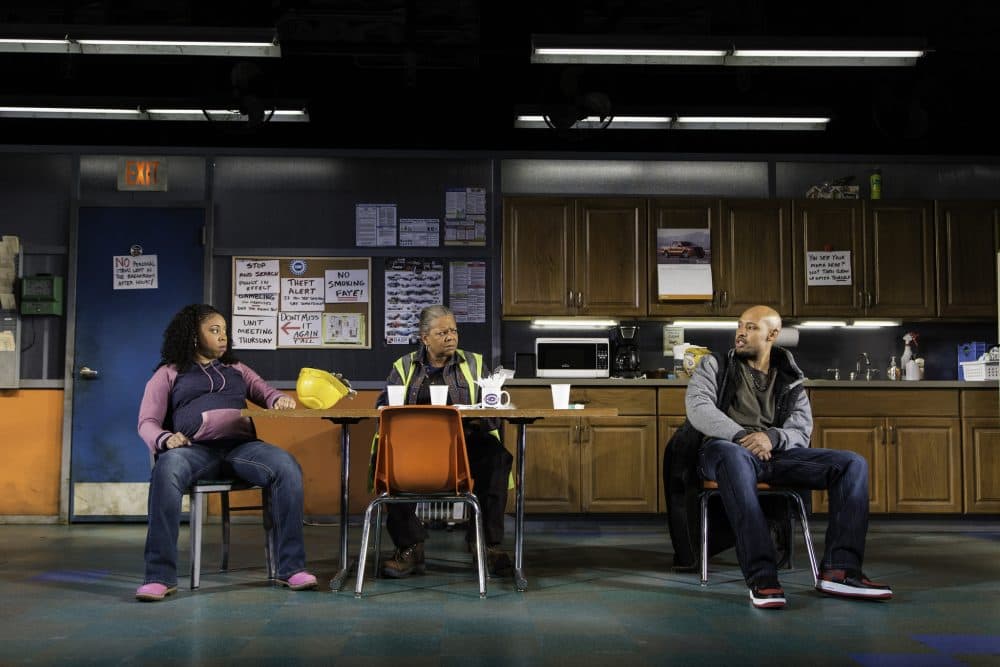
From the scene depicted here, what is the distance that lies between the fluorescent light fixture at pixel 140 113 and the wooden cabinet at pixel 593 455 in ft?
7.86

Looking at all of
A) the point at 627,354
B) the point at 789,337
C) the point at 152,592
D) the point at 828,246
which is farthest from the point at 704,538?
the point at 828,246

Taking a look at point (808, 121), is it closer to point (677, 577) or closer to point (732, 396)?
point (732, 396)

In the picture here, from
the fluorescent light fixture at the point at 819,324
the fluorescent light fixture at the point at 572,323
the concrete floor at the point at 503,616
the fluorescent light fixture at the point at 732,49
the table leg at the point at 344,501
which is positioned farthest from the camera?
the fluorescent light fixture at the point at 819,324

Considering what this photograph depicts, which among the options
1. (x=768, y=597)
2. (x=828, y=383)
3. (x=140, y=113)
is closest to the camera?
(x=768, y=597)

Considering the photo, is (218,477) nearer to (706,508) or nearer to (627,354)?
(706,508)

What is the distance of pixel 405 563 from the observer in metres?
4.31

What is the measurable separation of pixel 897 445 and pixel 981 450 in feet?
1.78

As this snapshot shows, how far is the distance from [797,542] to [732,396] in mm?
1766

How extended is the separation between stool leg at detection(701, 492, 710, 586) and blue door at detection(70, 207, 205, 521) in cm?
394

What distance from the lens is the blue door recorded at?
6.44 m

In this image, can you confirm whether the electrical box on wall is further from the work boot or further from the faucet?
the faucet

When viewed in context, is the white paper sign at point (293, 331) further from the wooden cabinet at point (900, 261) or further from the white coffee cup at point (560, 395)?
the wooden cabinet at point (900, 261)

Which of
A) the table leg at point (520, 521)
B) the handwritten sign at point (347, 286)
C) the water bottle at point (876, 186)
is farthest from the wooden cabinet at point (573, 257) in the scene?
the table leg at point (520, 521)

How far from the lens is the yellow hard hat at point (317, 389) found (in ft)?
13.6
